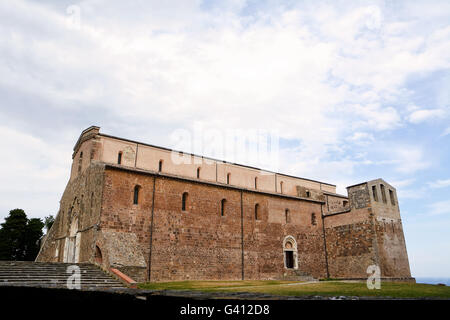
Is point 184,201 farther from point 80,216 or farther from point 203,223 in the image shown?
point 80,216

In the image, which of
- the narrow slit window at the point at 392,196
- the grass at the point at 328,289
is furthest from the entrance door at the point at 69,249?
the narrow slit window at the point at 392,196

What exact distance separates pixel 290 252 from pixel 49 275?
18402 mm

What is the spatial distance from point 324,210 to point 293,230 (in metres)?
4.70

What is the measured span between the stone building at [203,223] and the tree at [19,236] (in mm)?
14061

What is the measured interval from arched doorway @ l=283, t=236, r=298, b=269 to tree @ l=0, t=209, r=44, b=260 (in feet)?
104

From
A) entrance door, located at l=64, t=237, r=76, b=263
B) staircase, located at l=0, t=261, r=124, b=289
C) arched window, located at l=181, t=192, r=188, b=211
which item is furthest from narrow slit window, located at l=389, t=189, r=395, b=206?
entrance door, located at l=64, t=237, r=76, b=263

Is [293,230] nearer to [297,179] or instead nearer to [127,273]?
[297,179]

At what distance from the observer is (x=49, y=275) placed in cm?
1662

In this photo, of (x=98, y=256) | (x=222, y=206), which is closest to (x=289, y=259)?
(x=222, y=206)

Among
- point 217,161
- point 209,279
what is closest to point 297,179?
point 217,161

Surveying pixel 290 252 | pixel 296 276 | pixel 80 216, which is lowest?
pixel 296 276

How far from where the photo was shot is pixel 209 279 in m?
22.6
